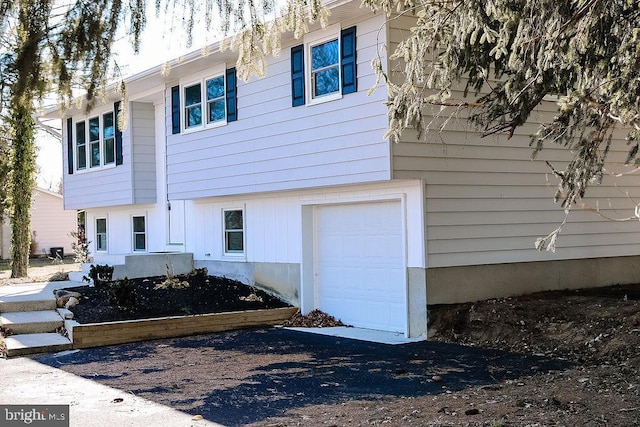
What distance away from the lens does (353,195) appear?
474 inches

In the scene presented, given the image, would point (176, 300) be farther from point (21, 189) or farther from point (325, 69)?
point (21, 189)

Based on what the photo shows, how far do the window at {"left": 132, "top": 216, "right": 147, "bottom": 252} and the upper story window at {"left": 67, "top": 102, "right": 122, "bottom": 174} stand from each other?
5.46 ft

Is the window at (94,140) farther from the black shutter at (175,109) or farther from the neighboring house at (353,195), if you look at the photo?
the black shutter at (175,109)

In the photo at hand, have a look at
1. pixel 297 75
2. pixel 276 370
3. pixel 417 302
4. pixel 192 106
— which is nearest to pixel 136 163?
pixel 192 106

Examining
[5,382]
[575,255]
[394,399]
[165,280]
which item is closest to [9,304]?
[165,280]

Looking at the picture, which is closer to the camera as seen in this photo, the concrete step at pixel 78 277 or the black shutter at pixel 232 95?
the black shutter at pixel 232 95

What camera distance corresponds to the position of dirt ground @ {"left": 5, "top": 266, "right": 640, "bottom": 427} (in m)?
6.21

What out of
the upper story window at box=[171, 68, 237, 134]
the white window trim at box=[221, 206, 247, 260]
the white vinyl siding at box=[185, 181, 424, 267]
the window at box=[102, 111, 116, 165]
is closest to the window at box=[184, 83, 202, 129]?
the upper story window at box=[171, 68, 237, 134]

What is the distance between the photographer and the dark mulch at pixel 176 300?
11.9m

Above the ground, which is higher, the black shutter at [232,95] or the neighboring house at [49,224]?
the black shutter at [232,95]

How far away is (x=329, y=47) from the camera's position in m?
11.8

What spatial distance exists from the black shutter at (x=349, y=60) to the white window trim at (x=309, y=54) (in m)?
0.08

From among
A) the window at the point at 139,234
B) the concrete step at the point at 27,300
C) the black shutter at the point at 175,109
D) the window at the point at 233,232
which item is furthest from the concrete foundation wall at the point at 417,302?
the window at the point at 139,234

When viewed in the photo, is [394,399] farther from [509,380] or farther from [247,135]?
[247,135]
